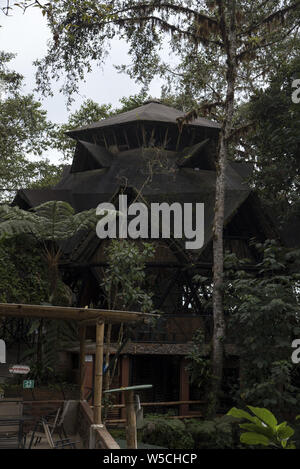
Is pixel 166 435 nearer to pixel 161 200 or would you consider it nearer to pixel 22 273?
pixel 22 273

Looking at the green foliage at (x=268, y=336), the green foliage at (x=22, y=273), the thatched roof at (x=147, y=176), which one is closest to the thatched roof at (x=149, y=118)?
the thatched roof at (x=147, y=176)

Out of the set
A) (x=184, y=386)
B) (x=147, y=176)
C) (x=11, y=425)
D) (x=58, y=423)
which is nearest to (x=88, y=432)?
(x=11, y=425)

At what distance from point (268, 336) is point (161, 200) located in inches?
298

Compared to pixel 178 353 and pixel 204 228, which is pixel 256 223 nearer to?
pixel 204 228

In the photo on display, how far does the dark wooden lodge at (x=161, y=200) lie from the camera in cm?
2066

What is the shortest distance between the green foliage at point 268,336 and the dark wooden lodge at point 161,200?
2.56 metres

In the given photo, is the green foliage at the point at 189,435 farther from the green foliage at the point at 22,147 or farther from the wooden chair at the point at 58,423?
the green foliage at the point at 22,147

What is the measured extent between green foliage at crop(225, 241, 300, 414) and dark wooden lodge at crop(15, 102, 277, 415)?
256 cm

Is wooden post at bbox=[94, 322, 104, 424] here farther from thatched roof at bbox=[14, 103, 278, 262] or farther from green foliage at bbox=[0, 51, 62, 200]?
green foliage at bbox=[0, 51, 62, 200]

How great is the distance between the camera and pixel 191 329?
69.0 feet

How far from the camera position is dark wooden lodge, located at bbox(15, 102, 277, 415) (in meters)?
20.7
